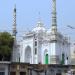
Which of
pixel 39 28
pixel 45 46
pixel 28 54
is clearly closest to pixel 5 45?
pixel 28 54

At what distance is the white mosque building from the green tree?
2344 mm

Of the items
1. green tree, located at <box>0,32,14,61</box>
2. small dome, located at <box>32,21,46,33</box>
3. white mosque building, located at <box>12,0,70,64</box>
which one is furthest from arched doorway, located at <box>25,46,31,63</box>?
small dome, located at <box>32,21,46,33</box>

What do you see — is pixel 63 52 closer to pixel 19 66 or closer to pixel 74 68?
pixel 74 68

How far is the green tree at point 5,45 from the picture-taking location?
4500 cm

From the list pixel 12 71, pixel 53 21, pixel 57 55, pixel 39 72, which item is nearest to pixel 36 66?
pixel 39 72

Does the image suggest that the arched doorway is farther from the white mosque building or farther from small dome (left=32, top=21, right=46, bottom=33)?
small dome (left=32, top=21, right=46, bottom=33)

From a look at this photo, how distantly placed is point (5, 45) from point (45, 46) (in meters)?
5.48

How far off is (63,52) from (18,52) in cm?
665

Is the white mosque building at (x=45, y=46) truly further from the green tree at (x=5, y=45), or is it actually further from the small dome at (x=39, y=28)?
the green tree at (x=5, y=45)

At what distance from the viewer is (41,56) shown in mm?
47281

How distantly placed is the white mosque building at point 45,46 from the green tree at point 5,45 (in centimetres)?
234

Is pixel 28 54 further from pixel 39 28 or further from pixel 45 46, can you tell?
pixel 39 28

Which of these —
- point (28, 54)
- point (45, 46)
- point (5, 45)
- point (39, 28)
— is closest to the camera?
point (5, 45)

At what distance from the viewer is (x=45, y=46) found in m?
47.1
